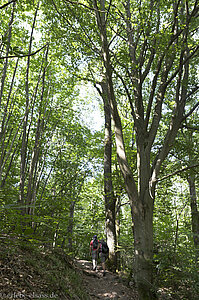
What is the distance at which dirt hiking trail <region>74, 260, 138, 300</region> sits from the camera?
5.02 m

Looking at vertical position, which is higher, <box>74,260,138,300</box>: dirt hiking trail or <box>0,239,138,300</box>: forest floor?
<box>0,239,138,300</box>: forest floor

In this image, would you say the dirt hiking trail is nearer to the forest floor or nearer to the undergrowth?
the forest floor

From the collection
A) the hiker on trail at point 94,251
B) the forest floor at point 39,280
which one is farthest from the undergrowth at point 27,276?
the hiker on trail at point 94,251

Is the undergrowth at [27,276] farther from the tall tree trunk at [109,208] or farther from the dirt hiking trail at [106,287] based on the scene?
the tall tree trunk at [109,208]

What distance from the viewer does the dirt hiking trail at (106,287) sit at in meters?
5.02

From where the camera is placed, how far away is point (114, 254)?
7070 mm

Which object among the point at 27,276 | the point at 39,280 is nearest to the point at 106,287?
the point at 39,280

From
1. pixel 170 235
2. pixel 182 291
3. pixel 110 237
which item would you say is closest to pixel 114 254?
pixel 110 237

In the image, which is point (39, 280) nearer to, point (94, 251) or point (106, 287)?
point (106, 287)

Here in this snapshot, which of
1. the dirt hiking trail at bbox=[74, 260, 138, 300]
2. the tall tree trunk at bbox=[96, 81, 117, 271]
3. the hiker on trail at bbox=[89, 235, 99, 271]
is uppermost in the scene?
the tall tree trunk at bbox=[96, 81, 117, 271]

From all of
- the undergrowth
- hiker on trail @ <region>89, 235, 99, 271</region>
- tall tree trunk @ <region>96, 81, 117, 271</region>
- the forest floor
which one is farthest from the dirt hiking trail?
the undergrowth

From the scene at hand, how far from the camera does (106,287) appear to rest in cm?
559

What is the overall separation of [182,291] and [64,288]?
262cm

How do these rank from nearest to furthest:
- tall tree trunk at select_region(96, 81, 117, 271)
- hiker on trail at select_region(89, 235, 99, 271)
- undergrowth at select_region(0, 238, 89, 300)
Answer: undergrowth at select_region(0, 238, 89, 300)
hiker on trail at select_region(89, 235, 99, 271)
tall tree trunk at select_region(96, 81, 117, 271)
